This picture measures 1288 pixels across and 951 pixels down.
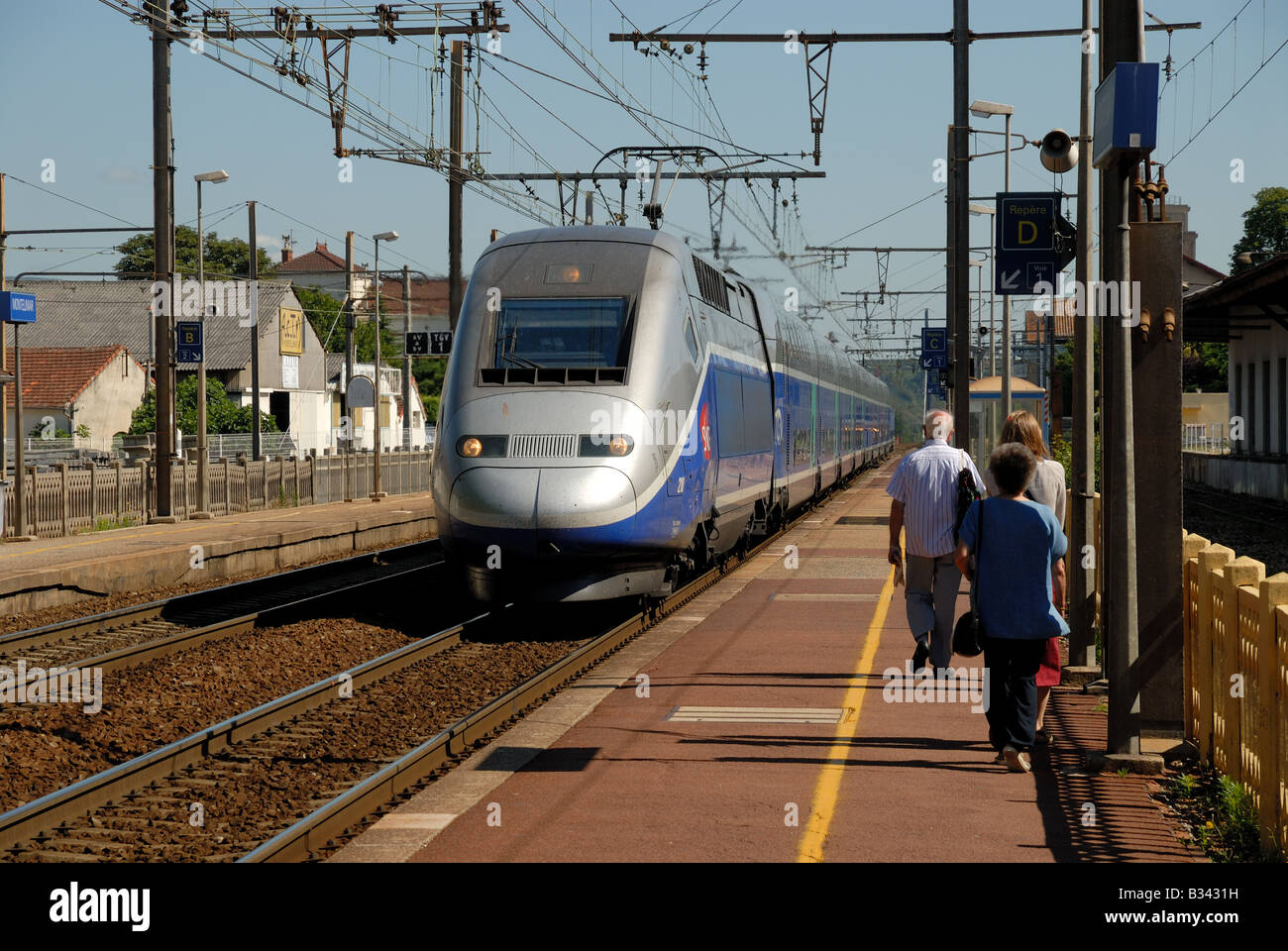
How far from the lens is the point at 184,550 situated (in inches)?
790

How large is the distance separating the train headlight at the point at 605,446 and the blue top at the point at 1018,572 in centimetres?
548

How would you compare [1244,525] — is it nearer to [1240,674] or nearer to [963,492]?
[963,492]

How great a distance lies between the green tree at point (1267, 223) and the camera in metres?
77.8

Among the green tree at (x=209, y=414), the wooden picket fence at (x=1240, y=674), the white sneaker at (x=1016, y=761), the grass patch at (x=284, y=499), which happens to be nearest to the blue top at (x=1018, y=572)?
the white sneaker at (x=1016, y=761)

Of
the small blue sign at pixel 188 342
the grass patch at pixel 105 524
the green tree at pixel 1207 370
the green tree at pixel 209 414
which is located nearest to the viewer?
the grass patch at pixel 105 524

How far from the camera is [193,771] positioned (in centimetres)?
862

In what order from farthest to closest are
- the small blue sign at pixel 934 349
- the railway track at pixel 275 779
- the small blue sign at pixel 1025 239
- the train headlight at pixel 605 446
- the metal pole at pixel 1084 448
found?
the small blue sign at pixel 934 349, the small blue sign at pixel 1025 239, the train headlight at pixel 605 446, the metal pole at pixel 1084 448, the railway track at pixel 275 779

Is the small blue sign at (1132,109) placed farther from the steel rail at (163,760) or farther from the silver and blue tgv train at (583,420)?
the steel rail at (163,760)

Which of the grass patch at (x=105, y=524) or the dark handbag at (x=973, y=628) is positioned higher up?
the dark handbag at (x=973, y=628)

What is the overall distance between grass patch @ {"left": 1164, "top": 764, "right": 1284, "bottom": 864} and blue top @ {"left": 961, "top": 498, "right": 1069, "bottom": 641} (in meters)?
0.93

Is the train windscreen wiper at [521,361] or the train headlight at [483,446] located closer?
the train headlight at [483,446]
